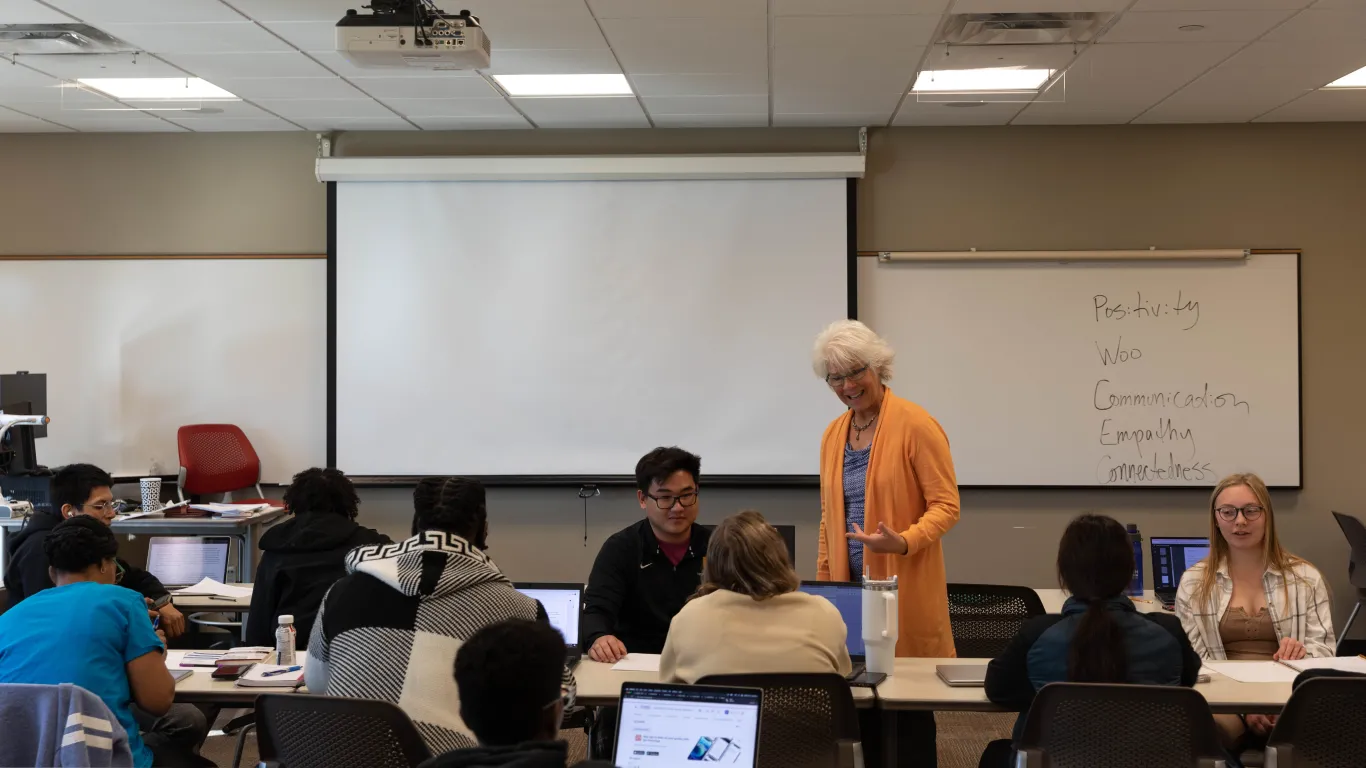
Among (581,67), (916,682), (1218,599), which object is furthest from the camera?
(581,67)

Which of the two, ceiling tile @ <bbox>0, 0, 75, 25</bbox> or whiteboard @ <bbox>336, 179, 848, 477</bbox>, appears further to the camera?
whiteboard @ <bbox>336, 179, 848, 477</bbox>

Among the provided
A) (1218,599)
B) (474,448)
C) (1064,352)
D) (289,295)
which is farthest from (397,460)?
(1218,599)

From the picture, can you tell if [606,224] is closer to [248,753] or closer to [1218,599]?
[248,753]

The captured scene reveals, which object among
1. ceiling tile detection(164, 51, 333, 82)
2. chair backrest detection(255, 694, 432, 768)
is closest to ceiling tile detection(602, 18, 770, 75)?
ceiling tile detection(164, 51, 333, 82)

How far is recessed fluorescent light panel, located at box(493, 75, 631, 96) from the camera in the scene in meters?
5.43

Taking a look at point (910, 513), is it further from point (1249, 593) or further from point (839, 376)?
point (1249, 593)

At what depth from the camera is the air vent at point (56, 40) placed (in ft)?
15.5

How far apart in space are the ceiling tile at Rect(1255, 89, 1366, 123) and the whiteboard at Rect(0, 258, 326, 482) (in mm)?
5570

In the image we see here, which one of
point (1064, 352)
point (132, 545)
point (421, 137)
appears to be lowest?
point (132, 545)

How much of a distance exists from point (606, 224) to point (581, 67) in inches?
53.0

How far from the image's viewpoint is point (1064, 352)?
6332mm

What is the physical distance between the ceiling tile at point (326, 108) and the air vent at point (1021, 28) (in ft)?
9.92

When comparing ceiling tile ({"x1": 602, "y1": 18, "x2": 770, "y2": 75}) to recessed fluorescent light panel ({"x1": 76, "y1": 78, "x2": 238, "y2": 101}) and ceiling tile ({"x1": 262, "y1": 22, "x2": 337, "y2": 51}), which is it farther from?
recessed fluorescent light panel ({"x1": 76, "y1": 78, "x2": 238, "y2": 101})

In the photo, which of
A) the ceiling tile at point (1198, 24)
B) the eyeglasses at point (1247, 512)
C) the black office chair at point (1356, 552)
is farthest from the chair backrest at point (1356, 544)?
Answer: the eyeglasses at point (1247, 512)
